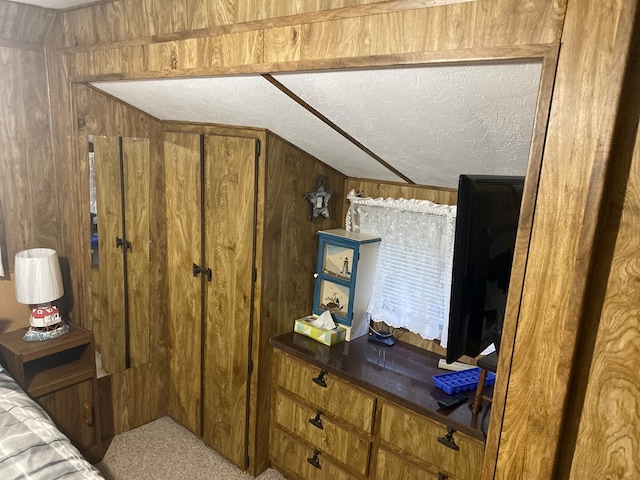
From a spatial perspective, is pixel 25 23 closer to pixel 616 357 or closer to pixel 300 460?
pixel 300 460

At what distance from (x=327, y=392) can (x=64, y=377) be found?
52.8 inches

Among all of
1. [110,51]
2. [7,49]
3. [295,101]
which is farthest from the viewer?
[7,49]

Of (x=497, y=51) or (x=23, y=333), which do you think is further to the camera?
(x=23, y=333)

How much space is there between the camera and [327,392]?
2.16 meters

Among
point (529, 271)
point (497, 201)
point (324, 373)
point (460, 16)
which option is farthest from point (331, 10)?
Result: point (324, 373)

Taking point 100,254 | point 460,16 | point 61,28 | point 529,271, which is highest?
point 61,28

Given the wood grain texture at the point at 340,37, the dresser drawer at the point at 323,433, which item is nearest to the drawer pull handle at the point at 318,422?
the dresser drawer at the point at 323,433

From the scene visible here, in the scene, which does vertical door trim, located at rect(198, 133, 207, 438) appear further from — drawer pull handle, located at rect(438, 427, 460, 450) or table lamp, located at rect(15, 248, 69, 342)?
drawer pull handle, located at rect(438, 427, 460, 450)

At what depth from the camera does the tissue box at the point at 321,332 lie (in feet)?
7.68

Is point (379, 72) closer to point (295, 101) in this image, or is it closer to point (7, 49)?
point (295, 101)

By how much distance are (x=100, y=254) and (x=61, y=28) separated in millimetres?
1207

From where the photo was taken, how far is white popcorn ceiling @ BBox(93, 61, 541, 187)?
128cm

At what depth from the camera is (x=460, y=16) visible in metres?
1.11

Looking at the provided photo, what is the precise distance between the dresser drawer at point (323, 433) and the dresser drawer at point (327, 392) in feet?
0.18
